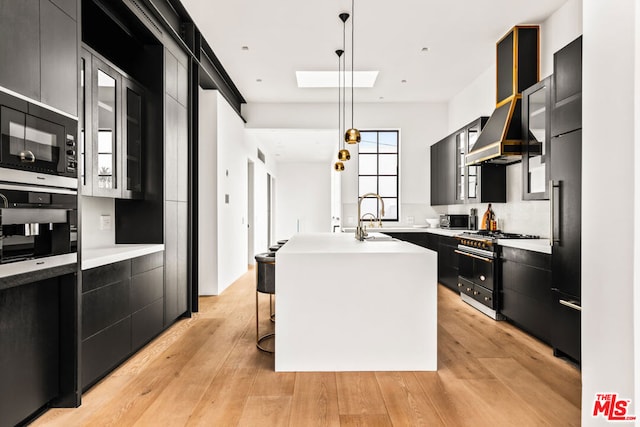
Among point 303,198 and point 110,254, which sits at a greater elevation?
point 303,198

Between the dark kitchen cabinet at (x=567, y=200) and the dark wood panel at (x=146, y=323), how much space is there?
10.5 ft

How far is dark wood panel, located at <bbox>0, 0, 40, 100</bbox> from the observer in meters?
1.71

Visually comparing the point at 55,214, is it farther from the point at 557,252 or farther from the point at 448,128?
the point at 448,128

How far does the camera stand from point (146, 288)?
3062 mm

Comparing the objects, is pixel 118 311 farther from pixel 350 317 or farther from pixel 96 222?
pixel 350 317

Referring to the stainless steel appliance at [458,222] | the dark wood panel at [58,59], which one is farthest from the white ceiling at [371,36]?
the stainless steel appliance at [458,222]

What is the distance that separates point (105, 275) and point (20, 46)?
4.56ft

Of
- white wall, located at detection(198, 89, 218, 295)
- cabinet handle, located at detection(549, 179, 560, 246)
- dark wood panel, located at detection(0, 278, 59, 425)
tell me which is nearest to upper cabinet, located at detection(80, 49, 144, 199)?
dark wood panel, located at detection(0, 278, 59, 425)

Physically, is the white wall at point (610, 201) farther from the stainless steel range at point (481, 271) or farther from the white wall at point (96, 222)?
the white wall at point (96, 222)

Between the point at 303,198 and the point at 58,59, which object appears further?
the point at 303,198

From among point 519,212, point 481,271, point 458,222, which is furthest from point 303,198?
point 481,271

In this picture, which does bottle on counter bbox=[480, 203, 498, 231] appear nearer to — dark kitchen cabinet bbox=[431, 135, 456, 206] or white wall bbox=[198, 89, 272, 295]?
dark kitchen cabinet bbox=[431, 135, 456, 206]

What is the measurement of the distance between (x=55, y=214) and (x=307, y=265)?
150 cm

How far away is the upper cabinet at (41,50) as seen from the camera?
1.74 meters
